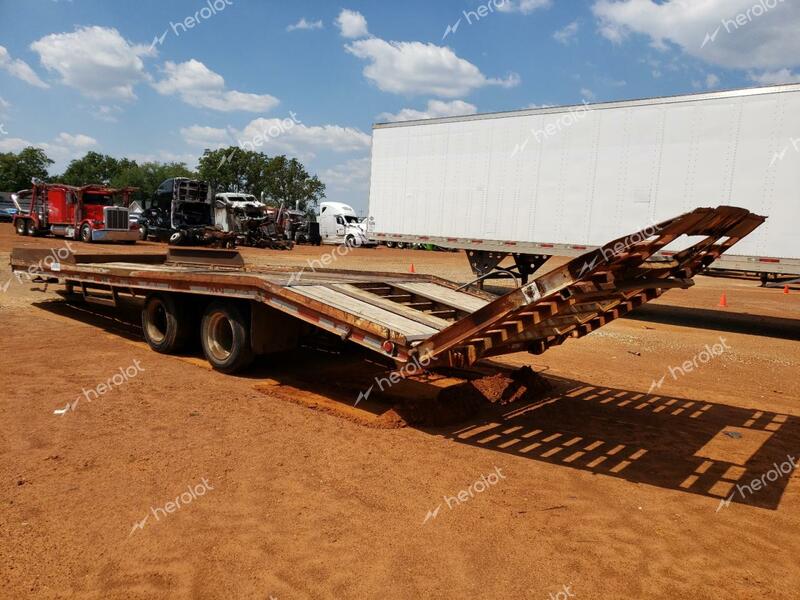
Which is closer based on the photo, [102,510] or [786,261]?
[102,510]

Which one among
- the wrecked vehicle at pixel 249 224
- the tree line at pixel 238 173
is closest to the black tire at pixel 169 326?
the wrecked vehicle at pixel 249 224

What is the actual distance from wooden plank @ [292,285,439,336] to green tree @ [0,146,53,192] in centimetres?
8251

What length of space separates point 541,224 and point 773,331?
18.8 feet

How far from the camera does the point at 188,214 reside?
2919cm

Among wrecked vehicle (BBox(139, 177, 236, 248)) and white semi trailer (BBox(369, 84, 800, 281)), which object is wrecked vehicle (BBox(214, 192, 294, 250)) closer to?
wrecked vehicle (BBox(139, 177, 236, 248))

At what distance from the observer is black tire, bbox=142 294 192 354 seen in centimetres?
778

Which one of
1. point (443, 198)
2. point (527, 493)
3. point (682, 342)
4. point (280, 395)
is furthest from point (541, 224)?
point (527, 493)

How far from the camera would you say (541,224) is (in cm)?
1392

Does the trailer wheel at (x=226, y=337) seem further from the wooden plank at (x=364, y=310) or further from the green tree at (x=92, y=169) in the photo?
the green tree at (x=92, y=169)

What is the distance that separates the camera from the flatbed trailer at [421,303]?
4414 millimetres

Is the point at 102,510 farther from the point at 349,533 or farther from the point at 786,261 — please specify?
the point at 786,261

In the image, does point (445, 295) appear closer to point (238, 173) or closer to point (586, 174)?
point (586, 174)

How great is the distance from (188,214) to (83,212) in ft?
15.3

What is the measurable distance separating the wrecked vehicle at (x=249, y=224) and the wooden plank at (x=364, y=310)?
88.2 ft
